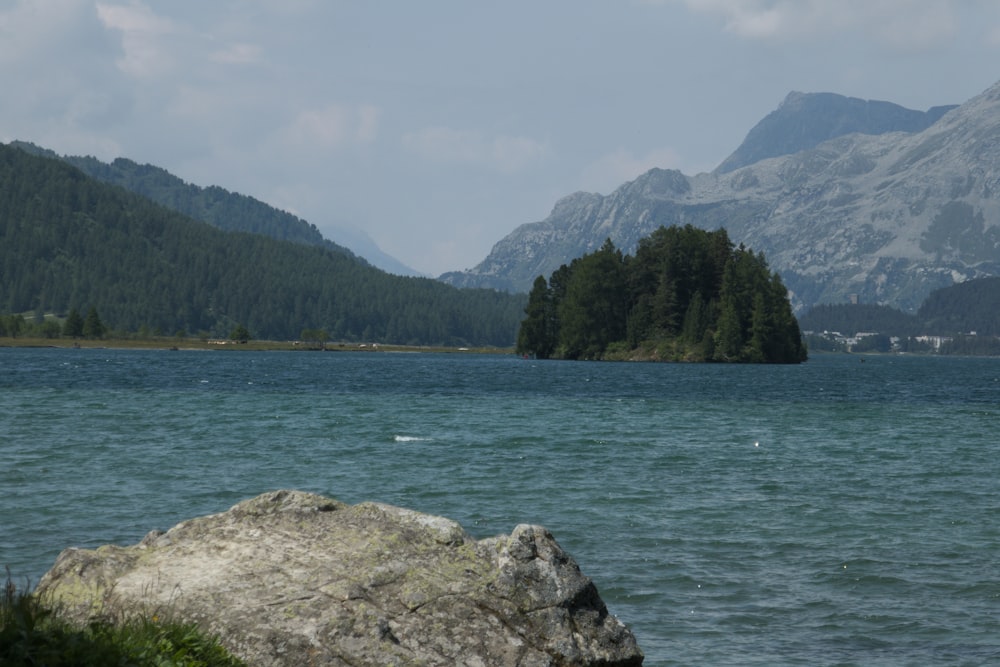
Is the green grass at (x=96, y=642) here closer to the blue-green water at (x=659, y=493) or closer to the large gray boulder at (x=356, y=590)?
the large gray boulder at (x=356, y=590)

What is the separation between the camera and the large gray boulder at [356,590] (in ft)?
36.4

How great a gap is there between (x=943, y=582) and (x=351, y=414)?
53769mm

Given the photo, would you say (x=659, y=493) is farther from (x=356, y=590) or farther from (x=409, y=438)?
(x=356, y=590)

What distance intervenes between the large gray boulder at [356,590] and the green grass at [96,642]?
567 mm

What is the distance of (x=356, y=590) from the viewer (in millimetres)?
11633

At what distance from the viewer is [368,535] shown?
12.7 metres

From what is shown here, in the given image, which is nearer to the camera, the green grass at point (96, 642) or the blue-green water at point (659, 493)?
the green grass at point (96, 642)

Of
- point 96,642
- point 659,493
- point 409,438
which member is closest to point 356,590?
point 96,642

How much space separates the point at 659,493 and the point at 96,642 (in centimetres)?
2718

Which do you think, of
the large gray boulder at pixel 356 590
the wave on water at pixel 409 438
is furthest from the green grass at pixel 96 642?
the wave on water at pixel 409 438

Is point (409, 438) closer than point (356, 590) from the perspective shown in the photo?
No

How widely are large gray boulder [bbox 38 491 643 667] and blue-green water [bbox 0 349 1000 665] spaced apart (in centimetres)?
546

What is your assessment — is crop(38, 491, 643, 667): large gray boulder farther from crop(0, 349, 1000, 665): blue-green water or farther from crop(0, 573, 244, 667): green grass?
crop(0, 349, 1000, 665): blue-green water

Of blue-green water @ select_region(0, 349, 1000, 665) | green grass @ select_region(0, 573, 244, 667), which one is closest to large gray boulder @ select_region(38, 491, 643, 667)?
green grass @ select_region(0, 573, 244, 667)
